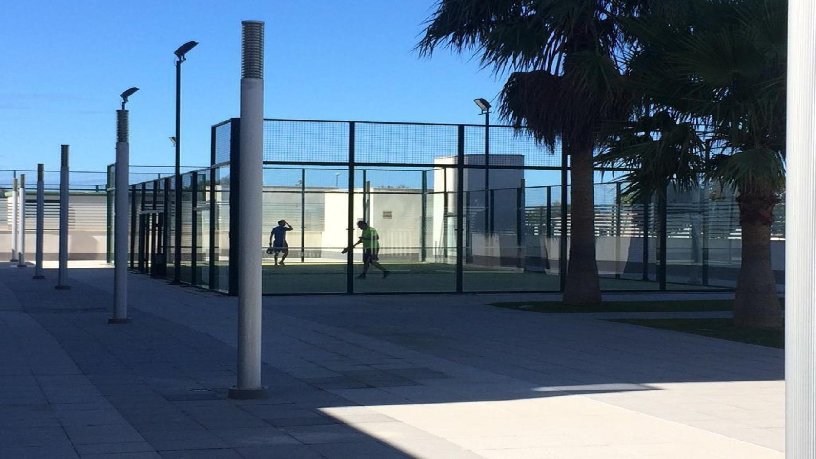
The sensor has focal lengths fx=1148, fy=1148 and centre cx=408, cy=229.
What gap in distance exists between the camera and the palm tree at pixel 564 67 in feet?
60.8

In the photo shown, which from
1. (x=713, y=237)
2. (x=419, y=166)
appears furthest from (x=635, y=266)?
(x=419, y=166)

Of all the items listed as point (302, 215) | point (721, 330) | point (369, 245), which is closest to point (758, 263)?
point (721, 330)

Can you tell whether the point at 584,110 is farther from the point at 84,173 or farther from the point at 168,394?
the point at 84,173

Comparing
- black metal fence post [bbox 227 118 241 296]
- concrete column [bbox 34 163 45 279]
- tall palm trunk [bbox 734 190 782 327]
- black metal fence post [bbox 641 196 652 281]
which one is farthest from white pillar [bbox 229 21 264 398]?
concrete column [bbox 34 163 45 279]

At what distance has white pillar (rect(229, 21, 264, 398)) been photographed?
9438 mm

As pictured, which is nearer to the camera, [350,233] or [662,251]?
[350,233]

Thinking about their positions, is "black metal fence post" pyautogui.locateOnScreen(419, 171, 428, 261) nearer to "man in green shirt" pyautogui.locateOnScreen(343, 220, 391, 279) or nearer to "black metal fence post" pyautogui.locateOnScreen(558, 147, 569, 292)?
"man in green shirt" pyautogui.locateOnScreen(343, 220, 391, 279)

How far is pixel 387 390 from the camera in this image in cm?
1006

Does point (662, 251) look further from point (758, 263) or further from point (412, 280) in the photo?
point (758, 263)

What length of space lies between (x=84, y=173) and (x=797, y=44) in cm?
4629

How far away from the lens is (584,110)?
18.8 metres

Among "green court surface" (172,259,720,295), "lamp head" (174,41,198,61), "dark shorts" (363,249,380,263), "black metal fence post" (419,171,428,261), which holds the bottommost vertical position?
"green court surface" (172,259,720,295)

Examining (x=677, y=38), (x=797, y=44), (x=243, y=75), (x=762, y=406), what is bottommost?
(x=762, y=406)

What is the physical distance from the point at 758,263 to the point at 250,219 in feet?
29.4
